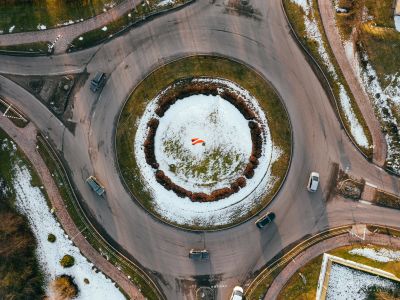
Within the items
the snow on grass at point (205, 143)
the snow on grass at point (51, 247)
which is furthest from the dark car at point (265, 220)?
the snow on grass at point (51, 247)

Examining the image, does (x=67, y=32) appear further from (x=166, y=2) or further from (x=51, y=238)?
(x=51, y=238)

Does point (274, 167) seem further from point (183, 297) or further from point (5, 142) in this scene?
point (5, 142)

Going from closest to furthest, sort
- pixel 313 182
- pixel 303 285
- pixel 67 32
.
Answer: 1. pixel 313 182
2. pixel 303 285
3. pixel 67 32

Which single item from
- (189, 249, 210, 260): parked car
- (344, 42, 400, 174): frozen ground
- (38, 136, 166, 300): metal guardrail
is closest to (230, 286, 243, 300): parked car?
(189, 249, 210, 260): parked car

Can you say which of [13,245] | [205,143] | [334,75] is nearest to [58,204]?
[13,245]

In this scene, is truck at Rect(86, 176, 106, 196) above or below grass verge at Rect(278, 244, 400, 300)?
above

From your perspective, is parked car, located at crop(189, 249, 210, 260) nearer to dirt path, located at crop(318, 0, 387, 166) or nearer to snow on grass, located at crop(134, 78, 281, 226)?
snow on grass, located at crop(134, 78, 281, 226)
